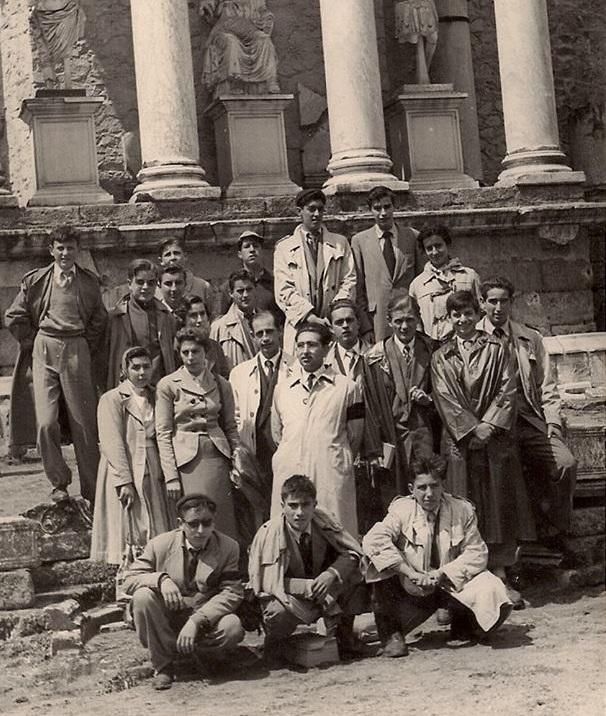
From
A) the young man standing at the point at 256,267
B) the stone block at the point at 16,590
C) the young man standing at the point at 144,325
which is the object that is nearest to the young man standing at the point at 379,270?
the young man standing at the point at 256,267

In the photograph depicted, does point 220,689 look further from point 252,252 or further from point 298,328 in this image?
point 252,252

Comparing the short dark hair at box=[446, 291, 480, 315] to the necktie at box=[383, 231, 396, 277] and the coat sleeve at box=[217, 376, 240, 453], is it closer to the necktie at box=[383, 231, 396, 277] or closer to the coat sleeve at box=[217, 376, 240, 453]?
the coat sleeve at box=[217, 376, 240, 453]

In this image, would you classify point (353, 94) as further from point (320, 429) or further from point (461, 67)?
point (320, 429)

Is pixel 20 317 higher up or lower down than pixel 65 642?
higher up

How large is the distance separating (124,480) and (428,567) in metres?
1.82

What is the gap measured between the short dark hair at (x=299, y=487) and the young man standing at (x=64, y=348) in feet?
7.23

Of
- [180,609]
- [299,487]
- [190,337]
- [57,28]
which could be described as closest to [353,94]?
[57,28]

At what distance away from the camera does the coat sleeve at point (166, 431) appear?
29.5 feet

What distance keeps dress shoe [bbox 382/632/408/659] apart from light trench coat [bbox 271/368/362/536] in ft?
2.50

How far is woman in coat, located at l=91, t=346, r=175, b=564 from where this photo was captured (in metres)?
9.04

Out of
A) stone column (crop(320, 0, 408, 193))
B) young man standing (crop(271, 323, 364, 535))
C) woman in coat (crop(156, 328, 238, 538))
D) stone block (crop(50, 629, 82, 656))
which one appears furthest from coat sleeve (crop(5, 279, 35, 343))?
stone column (crop(320, 0, 408, 193))

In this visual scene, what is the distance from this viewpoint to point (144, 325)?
9.99m

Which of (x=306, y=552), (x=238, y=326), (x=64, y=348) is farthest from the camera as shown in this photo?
(x=238, y=326)

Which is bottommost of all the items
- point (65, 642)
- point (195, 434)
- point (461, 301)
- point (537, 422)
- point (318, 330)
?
point (65, 642)
